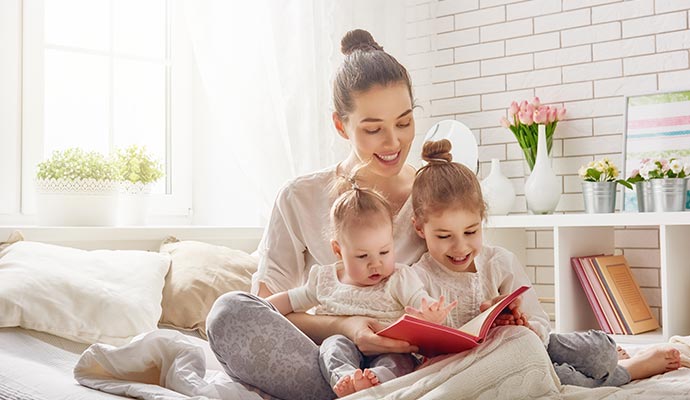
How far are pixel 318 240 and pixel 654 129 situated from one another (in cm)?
181

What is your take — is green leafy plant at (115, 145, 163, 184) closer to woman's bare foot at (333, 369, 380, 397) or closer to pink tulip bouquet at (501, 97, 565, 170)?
pink tulip bouquet at (501, 97, 565, 170)

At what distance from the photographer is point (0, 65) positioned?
3.02 metres

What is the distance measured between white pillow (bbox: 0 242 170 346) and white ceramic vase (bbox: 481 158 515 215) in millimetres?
1533

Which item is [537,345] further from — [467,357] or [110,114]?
[110,114]

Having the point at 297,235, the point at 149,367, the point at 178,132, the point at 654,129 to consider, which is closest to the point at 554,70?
the point at 654,129

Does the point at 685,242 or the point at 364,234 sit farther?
the point at 685,242

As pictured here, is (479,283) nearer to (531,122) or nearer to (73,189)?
(73,189)

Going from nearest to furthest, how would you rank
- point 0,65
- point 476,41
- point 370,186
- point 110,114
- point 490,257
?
point 490,257
point 370,186
point 0,65
point 110,114
point 476,41

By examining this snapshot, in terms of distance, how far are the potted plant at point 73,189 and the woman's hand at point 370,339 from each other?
5.11ft

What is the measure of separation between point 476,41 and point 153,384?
2605mm

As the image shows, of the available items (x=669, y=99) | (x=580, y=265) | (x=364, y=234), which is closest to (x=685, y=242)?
(x=580, y=265)

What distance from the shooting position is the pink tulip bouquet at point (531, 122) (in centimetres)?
345

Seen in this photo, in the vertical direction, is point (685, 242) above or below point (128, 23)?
below

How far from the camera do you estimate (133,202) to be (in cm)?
315
